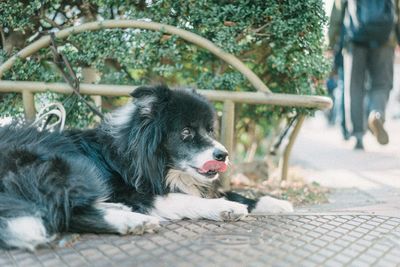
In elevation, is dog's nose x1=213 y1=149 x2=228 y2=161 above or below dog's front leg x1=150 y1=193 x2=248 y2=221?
above

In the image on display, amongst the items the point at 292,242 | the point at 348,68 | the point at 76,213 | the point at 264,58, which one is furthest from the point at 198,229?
the point at 348,68

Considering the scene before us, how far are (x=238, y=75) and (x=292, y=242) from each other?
1.70 metres

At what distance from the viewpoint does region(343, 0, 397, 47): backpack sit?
4.68 metres

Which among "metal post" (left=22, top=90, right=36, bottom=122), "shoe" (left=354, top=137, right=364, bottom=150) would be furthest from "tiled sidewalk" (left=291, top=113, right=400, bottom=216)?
"metal post" (left=22, top=90, right=36, bottom=122)

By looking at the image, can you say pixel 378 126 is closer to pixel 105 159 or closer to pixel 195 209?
pixel 195 209

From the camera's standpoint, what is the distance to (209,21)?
328 centimetres

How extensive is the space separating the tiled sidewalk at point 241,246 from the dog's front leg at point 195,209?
69 mm

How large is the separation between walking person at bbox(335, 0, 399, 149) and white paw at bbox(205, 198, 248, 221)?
273cm

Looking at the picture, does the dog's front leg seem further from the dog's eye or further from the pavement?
the pavement

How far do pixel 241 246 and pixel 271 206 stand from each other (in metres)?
0.94

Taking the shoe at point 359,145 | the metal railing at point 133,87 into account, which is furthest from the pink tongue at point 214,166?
the shoe at point 359,145

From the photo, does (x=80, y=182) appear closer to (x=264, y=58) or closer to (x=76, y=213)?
(x=76, y=213)

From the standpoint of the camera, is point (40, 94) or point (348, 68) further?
point (348, 68)

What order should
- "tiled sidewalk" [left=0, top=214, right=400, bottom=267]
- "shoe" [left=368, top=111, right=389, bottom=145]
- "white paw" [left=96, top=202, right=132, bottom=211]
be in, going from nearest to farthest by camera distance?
"tiled sidewalk" [left=0, top=214, right=400, bottom=267]
"white paw" [left=96, top=202, right=132, bottom=211]
"shoe" [left=368, top=111, right=389, bottom=145]
